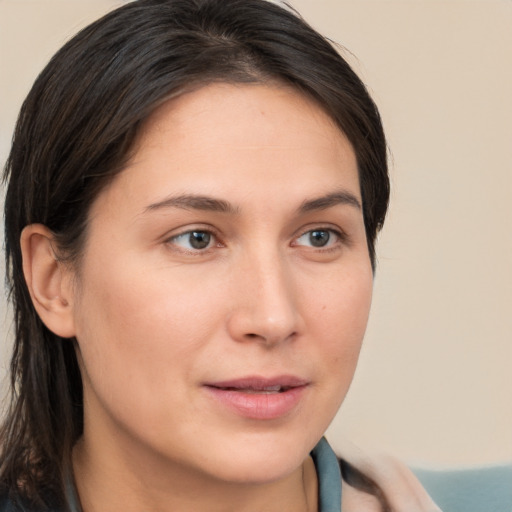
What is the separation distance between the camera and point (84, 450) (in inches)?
102

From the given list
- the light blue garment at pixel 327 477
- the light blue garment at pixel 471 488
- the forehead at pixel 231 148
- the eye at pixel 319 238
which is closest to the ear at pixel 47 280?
the forehead at pixel 231 148

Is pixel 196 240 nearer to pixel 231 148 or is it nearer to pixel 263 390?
pixel 231 148

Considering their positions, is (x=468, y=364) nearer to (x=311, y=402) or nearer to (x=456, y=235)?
(x=456, y=235)

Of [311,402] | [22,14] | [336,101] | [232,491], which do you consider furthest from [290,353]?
[22,14]

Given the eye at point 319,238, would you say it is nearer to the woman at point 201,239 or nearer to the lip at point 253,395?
the woman at point 201,239

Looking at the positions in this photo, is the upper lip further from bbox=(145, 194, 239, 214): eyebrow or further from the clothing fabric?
the clothing fabric

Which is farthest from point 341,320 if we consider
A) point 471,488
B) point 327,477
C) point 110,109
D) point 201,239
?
point 471,488

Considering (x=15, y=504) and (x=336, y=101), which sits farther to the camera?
(x=15, y=504)

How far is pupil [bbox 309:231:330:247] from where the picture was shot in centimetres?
229

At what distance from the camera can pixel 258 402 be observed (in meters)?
2.16

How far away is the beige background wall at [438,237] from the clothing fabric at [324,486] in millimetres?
768

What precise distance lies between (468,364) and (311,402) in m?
1.31

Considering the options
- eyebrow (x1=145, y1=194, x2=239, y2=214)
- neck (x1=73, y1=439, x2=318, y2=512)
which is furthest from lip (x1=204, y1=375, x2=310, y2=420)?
eyebrow (x1=145, y1=194, x2=239, y2=214)

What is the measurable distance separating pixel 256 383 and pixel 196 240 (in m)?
0.30
